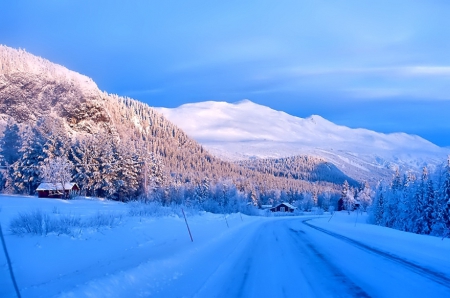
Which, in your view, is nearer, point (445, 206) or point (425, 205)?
point (445, 206)

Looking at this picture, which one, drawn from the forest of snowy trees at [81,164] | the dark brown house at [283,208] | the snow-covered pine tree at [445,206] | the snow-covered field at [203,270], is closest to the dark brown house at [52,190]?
the forest of snowy trees at [81,164]

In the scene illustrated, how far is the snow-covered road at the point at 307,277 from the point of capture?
8820 mm

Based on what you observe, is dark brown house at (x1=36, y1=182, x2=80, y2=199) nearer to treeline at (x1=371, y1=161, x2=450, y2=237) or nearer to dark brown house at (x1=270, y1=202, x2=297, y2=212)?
treeline at (x1=371, y1=161, x2=450, y2=237)

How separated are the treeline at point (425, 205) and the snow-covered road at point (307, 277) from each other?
41.7 m

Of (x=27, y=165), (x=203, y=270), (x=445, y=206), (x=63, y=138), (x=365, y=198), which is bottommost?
(x=203, y=270)

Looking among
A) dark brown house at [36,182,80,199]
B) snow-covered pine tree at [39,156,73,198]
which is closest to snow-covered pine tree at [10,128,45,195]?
snow-covered pine tree at [39,156,73,198]

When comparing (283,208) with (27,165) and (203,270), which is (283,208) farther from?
(203,270)

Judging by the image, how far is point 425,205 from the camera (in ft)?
188

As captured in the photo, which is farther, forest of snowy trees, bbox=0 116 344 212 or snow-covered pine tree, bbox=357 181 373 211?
snow-covered pine tree, bbox=357 181 373 211

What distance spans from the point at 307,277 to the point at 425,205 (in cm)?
5269

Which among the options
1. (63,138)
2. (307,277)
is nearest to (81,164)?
(63,138)

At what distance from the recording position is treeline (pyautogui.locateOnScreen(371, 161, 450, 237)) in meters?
51.8

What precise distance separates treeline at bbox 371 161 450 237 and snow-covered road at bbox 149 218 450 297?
137ft

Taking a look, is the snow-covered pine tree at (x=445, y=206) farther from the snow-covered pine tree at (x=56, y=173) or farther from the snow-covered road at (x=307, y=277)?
the snow-covered pine tree at (x=56, y=173)
